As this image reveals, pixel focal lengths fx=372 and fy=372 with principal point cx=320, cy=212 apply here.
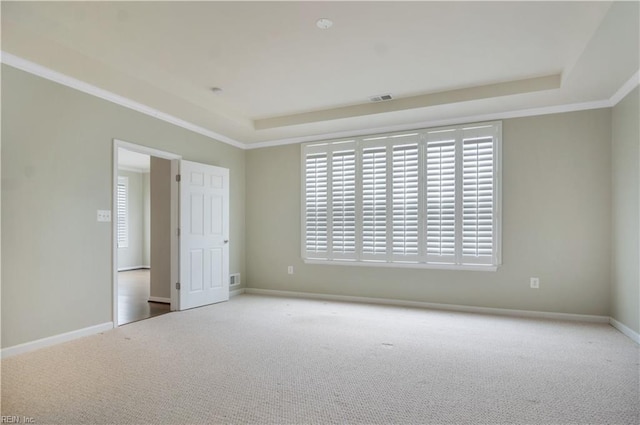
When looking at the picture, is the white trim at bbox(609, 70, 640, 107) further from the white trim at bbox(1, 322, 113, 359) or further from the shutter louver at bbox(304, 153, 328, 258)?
the white trim at bbox(1, 322, 113, 359)

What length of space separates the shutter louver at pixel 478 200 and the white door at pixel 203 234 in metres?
3.40

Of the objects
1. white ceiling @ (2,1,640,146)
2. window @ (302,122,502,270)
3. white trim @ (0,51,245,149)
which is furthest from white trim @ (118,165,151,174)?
window @ (302,122,502,270)

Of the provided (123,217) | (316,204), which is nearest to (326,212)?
(316,204)

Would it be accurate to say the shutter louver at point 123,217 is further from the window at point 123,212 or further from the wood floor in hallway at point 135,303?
the wood floor in hallway at point 135,303

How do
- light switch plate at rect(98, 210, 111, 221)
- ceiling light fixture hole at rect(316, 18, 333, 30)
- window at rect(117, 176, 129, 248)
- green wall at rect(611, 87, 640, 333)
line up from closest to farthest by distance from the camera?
ceiling light fixture hole at rect(316, 18, 333, 30) → green wall at rect(611, 87, 640, 333) → light switch plate at rect(98, 210, 111, 221) → window at rect(117, 176, 129, 248)

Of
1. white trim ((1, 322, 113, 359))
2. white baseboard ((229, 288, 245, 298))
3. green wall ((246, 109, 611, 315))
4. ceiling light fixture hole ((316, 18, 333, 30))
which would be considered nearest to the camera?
ceiling light fixture hole ((316, 18, 333, 30))

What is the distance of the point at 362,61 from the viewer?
3510mm

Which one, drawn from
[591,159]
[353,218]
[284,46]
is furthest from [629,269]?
[284,46]

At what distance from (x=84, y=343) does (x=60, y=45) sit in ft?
8.65

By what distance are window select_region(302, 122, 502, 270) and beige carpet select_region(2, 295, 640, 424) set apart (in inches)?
43.6

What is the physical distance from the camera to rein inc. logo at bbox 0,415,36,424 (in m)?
2.10

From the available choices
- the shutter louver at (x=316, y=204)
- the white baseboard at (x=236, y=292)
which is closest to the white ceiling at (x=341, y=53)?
the shutter louver at (x=316, y=204)

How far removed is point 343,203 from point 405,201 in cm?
93

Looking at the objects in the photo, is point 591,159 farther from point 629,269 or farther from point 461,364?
point 461,364
